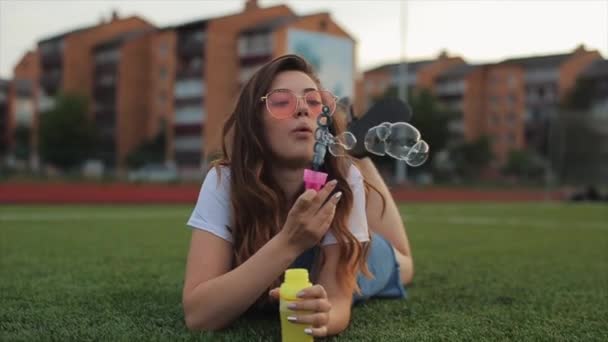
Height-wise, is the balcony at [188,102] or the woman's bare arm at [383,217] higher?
the balcony at [188,102]

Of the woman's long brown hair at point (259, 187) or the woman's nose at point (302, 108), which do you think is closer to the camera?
the woman's nose at point (302, 108)

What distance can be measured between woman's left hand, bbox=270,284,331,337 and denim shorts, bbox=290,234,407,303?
852mm

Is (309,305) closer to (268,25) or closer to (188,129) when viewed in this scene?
(268,25)

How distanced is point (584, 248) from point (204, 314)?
4788 millimetres

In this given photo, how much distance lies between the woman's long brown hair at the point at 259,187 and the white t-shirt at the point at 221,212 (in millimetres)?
27

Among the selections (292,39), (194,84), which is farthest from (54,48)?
(292,39)

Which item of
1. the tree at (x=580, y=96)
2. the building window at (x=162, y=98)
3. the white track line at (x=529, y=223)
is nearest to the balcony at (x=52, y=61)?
the building window at (x=162, y=98)

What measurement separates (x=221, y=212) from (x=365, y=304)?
3.15 ft

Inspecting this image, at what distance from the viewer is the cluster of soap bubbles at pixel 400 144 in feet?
7.47

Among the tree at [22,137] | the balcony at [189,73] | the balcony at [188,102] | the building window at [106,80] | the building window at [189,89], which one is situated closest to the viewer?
the balcony at [189,73]

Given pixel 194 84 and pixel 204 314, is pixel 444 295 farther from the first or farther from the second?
pixel 194 84

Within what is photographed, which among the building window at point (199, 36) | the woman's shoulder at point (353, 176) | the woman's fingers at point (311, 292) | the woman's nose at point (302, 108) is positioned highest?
the building window at point (199, 36)

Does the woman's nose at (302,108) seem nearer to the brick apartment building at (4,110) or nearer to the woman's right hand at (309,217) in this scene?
the woman's right hand at (309,217)

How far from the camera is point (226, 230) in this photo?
193 centimetres
